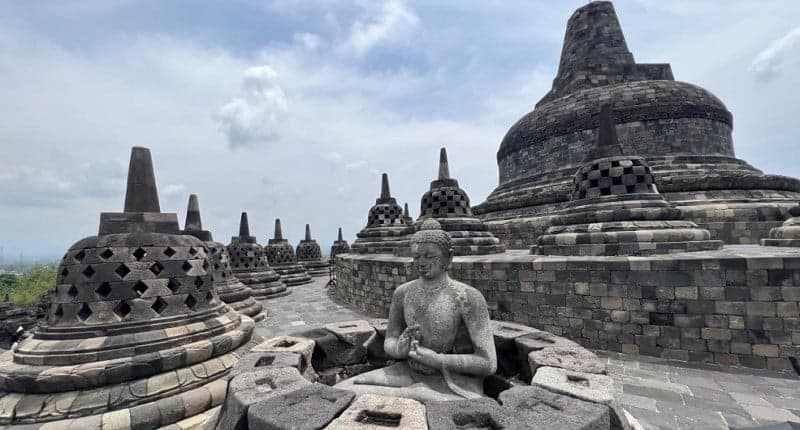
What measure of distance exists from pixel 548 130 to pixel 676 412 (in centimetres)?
1403

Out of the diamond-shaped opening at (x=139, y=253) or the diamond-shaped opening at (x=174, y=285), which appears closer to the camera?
the diamond-shaped opening at (x=139, y=253)

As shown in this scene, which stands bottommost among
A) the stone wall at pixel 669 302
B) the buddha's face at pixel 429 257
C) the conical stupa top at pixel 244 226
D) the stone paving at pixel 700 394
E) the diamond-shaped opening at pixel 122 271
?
the stone paving at pixel 700 394

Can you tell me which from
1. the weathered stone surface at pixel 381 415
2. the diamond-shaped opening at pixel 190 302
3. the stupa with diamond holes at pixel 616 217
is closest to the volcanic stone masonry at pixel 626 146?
the stupa with diamond holes at pixel 616 217

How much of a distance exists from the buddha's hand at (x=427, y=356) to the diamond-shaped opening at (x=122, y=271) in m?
3.79

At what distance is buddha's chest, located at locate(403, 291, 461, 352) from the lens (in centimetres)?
271

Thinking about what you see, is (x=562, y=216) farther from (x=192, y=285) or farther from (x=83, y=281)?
(x=83, y=281)

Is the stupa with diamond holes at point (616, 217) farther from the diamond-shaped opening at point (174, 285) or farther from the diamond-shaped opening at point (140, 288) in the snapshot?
the diamond-shaped opening at point (140, 288)

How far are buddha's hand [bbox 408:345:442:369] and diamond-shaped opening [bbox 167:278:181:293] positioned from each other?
3584 millimetres

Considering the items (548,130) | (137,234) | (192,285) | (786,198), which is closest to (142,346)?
(192,285)

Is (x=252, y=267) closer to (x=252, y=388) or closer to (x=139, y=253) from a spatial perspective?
(x=139, y=253)

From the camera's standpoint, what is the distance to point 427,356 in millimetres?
2596

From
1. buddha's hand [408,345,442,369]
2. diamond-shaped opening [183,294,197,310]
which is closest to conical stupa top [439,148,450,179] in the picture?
diamond-shaped opening [183,294,197,310]

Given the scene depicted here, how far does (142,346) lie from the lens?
3893 millimetres

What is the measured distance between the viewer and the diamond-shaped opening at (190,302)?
4579 millimetres
